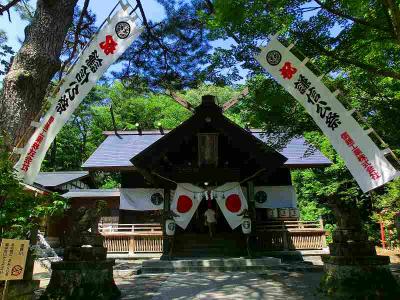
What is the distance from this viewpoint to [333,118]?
6707 millimetres

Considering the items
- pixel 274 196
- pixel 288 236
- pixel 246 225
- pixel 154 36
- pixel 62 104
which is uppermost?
pixel 154 36

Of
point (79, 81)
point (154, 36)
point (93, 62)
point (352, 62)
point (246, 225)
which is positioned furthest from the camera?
point (246, 225)

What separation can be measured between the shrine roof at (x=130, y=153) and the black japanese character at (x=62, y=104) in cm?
786

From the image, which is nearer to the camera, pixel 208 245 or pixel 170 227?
pixel 170 227

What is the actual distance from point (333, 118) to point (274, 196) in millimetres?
7771

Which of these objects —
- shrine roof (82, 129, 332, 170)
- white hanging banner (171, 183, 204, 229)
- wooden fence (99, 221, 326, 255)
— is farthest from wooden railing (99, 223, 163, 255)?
white hanging banner (171, 183, 204, 229)

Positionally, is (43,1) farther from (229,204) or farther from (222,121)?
(229,204)

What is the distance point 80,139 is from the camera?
111 ft

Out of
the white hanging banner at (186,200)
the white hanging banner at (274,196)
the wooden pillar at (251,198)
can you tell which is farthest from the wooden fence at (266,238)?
the white hanging banner at (186,200)

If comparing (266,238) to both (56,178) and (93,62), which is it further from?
(56,178)

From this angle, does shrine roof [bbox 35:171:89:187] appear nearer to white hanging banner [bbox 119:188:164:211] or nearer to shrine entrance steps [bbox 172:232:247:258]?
white hanging banner [bbox 119:188:164:211]

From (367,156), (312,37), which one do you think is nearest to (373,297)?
(367,156)

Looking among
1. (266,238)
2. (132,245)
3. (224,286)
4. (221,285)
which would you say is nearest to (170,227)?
A: (132,245)

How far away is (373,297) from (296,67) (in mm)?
4481
